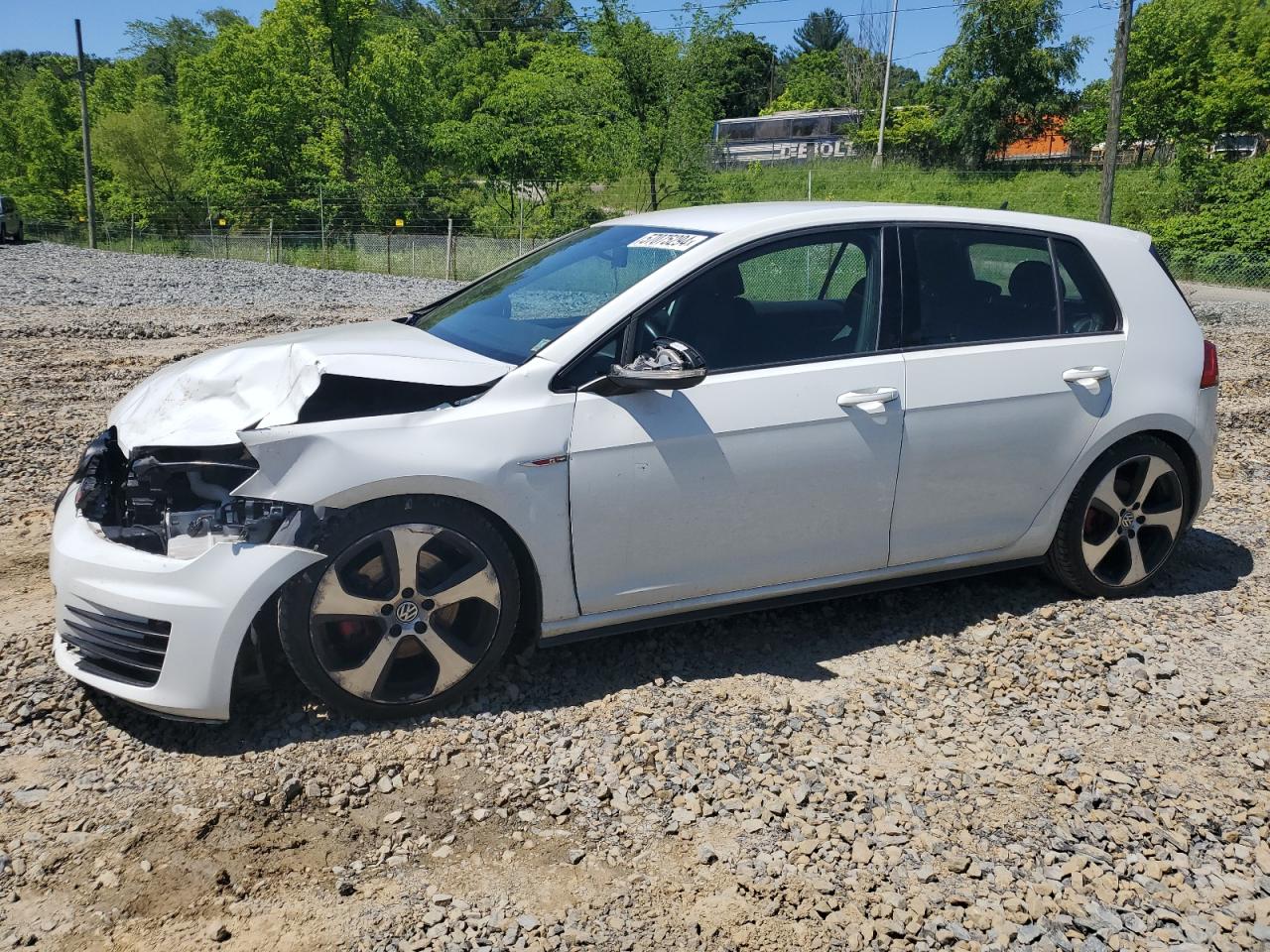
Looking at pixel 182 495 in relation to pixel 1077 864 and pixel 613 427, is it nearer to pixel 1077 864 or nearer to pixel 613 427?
pixel 613 427

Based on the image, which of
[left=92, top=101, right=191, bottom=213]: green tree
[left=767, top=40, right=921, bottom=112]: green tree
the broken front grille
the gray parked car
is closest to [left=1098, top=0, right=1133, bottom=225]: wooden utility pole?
the broken front grille

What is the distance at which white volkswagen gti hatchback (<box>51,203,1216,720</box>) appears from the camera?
3377 mm

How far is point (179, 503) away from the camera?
11.7 feet

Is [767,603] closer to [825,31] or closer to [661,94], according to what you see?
[661,94]

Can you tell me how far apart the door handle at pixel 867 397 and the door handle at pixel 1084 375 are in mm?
897

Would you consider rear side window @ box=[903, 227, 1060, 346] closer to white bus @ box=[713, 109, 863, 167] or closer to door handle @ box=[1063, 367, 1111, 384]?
door handle @ box=[1063, 367, 1111, 384]

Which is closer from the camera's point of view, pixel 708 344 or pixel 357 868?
pixel 357 868

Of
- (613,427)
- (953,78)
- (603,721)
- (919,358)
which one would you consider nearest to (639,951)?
(603,721)

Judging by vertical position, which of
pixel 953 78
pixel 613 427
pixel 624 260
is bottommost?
pixel 613 427

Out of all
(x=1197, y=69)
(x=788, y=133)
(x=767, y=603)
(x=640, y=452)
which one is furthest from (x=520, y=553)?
(x=788, y=133)

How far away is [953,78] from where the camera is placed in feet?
167

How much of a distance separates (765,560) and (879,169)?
34.6 metres

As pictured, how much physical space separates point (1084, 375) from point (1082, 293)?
42 cm

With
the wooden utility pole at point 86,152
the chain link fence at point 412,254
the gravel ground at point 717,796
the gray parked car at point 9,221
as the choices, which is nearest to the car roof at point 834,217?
the gravel ground at point 717,796
